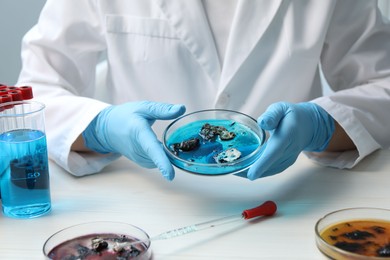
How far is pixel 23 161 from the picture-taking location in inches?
34.3

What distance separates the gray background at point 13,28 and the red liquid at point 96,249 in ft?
4.40

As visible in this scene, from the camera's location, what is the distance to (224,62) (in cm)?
126

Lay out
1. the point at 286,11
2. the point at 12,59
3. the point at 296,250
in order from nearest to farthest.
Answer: the point at 296,250
the point at 286,11
the point at 12,59

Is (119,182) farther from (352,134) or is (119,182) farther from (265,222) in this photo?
(352,134)

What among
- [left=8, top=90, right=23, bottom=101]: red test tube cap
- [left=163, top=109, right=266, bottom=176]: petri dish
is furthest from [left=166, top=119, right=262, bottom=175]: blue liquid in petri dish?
[left=8, top=90, right=23, bottom=101]: red test tube cap

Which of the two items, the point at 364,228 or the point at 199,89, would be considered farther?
the point at 199,89

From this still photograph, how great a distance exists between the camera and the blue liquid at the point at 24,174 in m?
0.87

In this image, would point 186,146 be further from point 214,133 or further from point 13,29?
point 13,29

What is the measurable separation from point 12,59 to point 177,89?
2.95 feet

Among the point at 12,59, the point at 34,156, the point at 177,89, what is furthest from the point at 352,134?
the point at 12,59

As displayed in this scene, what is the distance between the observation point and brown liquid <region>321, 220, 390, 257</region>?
730mm

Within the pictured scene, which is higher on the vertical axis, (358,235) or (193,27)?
(193,27)

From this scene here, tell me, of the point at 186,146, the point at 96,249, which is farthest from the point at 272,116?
the point at 96,249

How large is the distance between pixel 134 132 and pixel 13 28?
1163mm
